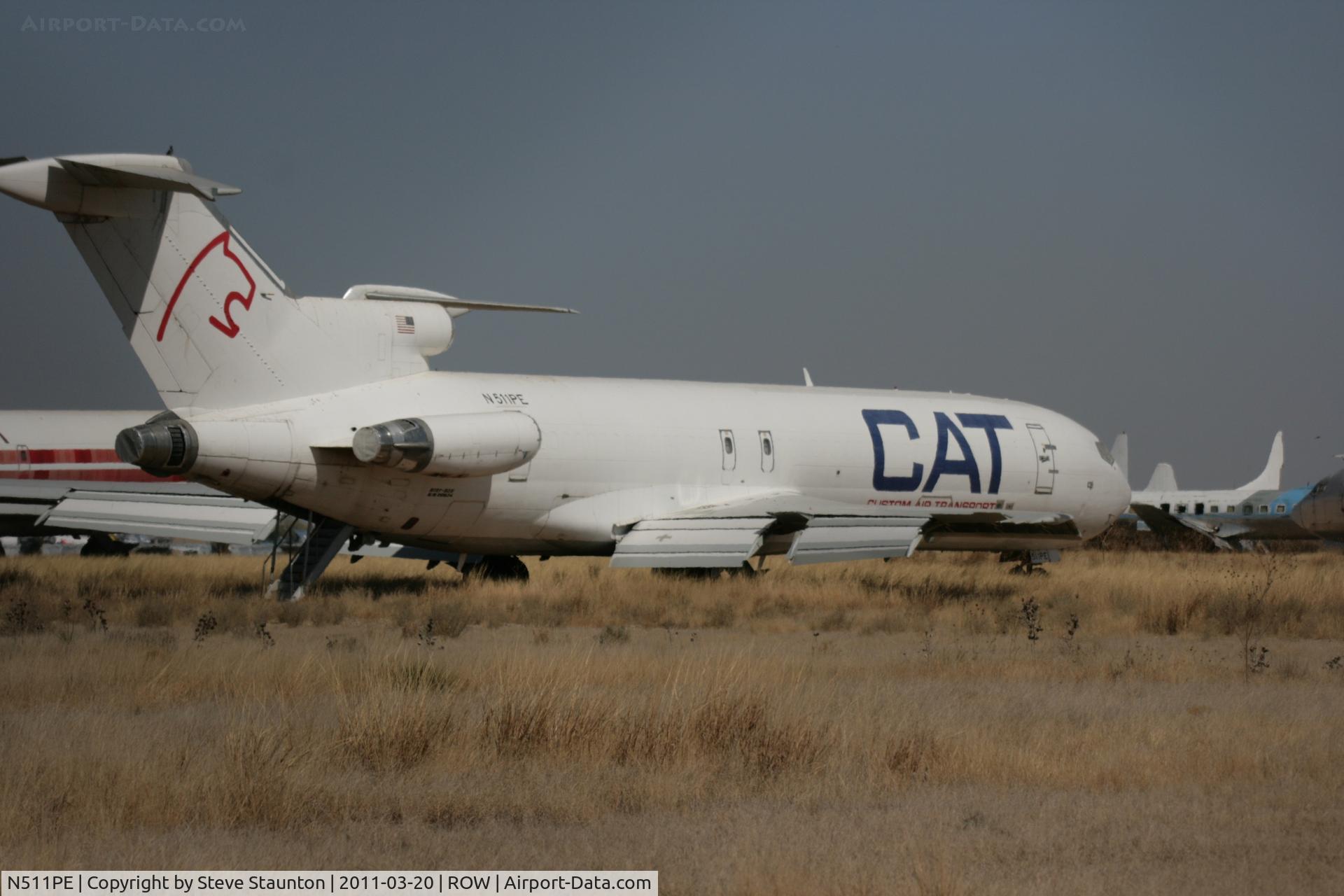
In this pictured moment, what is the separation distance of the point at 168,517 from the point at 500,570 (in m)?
6.02

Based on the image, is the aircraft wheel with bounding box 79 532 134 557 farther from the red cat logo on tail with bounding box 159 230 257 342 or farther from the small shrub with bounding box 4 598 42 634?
the small shrub with bounding box 4 598 42 634

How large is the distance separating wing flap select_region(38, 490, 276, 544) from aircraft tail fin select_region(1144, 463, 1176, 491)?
5492 cm

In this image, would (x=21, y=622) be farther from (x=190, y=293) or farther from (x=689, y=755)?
(x=689, y=755)

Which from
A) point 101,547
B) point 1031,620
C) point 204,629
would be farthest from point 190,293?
point 101,547

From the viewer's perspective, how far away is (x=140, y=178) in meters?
17.2

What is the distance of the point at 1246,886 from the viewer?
245 inches

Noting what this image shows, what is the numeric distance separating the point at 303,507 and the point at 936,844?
14576mm

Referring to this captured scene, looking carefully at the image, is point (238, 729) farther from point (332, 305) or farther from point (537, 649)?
point (332, 305)

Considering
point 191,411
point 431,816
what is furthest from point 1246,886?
point 191,411

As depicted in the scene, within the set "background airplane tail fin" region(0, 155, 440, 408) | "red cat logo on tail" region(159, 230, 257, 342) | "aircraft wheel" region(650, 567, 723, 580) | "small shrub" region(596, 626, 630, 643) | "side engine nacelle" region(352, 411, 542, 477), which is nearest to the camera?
"small shrub" region(596, 626, 630, 643)

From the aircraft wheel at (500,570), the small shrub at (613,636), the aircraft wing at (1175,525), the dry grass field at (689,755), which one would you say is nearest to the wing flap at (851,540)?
the dry grass field at (689,755)

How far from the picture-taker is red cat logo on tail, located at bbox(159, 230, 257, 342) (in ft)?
59.9

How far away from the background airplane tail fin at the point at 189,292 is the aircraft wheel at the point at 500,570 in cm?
602

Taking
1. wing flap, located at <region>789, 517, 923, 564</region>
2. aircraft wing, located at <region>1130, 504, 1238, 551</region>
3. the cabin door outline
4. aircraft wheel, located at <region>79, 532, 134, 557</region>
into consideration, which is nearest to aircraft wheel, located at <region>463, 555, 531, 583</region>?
wing flap, located at <region>789, 517, 923, 564</region>
